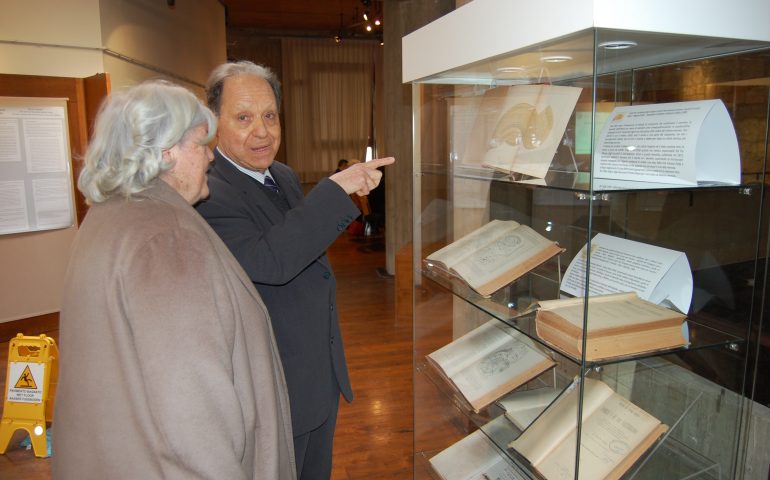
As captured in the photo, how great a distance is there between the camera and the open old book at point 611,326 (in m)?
1.19

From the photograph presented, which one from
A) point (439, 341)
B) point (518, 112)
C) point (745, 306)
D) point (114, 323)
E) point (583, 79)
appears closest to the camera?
point (114, 323)

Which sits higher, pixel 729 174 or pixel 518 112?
pixel 518 112

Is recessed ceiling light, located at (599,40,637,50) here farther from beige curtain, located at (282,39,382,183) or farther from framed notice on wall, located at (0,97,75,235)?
beige curtain, located at (282,39,382,183)

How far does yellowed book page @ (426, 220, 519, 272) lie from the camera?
179 centimetres

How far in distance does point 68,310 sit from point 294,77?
12620 millimetres

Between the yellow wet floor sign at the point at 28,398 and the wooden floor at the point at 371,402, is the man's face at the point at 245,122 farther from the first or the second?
the yellow wet floor sign at the point at 28,398

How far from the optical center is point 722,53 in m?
1.29

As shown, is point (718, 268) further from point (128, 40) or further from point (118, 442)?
point (128, 40)

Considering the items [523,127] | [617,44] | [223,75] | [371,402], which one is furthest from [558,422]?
[371,402]

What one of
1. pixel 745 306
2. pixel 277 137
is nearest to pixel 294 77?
pixel 277 137

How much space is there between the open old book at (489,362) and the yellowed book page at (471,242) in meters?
0.24

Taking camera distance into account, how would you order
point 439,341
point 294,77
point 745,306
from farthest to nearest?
1. point 294,77
2. point 439,341
3. point 745,306

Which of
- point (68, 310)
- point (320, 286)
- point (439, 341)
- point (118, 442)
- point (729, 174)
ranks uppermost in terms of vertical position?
point (729, 174)

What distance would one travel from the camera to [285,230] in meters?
1.52
